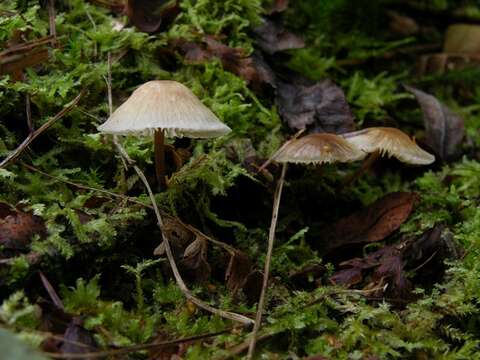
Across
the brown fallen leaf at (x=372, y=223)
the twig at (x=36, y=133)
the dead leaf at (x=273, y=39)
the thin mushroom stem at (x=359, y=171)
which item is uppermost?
the dead leaf at (x=273, y=39)

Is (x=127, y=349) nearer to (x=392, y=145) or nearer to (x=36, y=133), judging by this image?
(x=36, y=133)

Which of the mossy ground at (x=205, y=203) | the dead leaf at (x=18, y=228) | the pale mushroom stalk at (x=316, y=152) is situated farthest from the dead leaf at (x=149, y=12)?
→ the dead leaf at (x=18, y=228)

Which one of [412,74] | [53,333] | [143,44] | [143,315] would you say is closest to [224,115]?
[143,44]

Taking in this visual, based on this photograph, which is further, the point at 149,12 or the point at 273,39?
the point at 273,39

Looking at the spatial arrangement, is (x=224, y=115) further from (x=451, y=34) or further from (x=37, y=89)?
(x=451, y=34)

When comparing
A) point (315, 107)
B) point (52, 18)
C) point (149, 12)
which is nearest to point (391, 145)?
point (315, 107)

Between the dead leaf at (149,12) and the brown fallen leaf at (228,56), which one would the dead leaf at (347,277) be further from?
the dead leaf at (149,12)

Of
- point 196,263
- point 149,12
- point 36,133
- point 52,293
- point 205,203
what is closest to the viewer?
point 52,293
